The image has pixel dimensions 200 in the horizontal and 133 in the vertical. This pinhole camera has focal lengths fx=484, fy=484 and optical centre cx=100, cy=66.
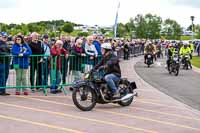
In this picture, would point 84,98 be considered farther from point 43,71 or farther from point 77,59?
point 77,59

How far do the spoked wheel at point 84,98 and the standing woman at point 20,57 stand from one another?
9.07 feet

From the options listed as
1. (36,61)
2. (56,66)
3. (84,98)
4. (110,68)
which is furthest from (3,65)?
(110,68)

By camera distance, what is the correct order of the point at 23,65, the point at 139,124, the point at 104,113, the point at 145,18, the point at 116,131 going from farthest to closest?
the point at 145,18 < the point at 23,65 < the point at 104,113 < the point at 139,124 < the point at 116,131

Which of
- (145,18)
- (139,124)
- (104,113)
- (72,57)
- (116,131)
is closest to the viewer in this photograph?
(116,131)

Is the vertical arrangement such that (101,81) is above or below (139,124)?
above

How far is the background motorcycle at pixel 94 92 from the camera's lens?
1144 cm

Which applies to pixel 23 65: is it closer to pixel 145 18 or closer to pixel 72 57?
pixel 72 57

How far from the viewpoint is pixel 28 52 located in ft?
44.6

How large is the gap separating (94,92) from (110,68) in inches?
34.2

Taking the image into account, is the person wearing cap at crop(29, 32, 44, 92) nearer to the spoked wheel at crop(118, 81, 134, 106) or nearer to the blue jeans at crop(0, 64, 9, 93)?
the blue jeans at crop(0, 64, 9, 93)

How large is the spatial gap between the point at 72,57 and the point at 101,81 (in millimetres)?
3434

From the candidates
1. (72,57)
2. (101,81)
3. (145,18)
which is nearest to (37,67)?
(72,57)

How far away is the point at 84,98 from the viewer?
11.5 meters

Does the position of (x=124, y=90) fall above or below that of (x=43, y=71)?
below
